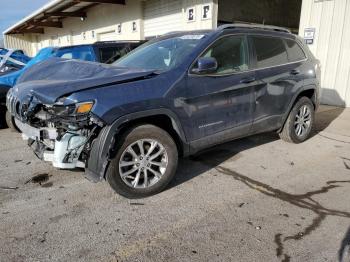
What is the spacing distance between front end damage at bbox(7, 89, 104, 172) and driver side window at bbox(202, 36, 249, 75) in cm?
165

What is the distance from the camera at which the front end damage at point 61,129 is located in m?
3.01

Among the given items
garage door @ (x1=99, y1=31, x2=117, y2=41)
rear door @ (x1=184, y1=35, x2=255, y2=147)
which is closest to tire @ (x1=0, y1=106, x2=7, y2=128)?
rear door @ (x1=184, y1=35, x2=255, y2=147)

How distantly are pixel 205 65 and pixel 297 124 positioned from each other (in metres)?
2.55

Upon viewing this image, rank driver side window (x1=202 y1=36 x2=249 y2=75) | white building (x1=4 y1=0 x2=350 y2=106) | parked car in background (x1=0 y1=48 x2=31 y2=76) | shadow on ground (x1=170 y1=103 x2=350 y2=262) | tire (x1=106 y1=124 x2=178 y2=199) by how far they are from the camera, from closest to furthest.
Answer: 1. shadow on ground (x1=170 y1=103 x2=350 y2=262)
2. tire (x1=106 y1=124 x2=178 y2=199)
3. driver side window (x1=202 y1=36 x2=249 y2=75)
4. parked car in background (x1=0 y1=48 x2=31 y2=76)
5. white building (x1=4 y1=0 x2=350 y2=106)

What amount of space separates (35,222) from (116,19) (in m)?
14.2

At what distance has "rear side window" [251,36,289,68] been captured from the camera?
4422mm

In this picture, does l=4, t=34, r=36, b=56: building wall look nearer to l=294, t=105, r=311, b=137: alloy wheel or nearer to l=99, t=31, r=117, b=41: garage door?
l=99, t=31, r=117, b=41: garage door

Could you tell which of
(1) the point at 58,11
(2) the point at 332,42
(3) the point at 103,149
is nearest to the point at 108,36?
(1) the point at 58,11

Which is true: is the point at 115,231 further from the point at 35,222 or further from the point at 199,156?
the point at 199,156

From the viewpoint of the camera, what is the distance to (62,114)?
3.04 meters

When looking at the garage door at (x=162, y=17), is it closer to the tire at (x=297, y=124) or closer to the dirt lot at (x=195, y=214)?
the tire at (x=297, y=124)

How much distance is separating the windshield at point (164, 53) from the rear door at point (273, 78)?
37.1 inches

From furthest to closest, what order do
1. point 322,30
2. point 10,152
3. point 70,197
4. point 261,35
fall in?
point 322,30 < point 10,152 < point 261,35 < point 70,197

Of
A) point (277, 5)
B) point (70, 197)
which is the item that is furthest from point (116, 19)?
point (70, 197)
